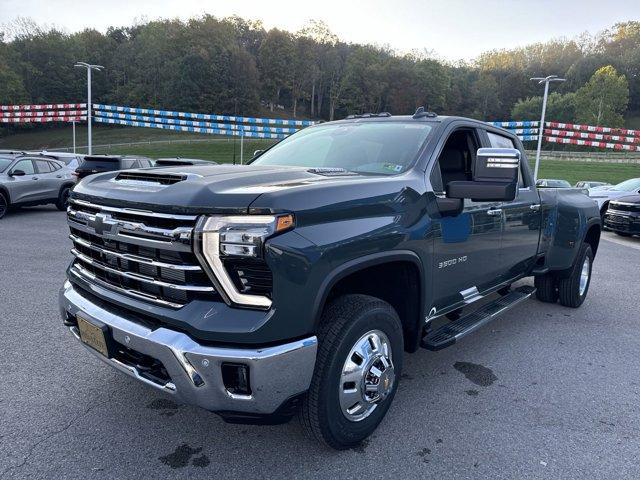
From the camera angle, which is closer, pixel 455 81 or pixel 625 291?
pixel 625 291

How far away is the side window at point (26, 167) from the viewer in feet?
39.6

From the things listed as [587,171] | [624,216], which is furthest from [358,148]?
[587,171]

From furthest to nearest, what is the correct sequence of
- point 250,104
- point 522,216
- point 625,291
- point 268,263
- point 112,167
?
point 250,104
point 112,167
point 625,291
point 522,216
point 268,263

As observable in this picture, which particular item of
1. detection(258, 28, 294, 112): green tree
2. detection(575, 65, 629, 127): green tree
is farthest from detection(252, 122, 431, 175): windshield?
detection(258, 28, 294, 112): green tree

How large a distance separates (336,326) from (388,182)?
0.90 m

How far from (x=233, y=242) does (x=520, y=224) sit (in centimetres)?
295

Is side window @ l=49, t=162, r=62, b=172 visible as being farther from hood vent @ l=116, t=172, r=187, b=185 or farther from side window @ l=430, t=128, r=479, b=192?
side window @ l=430, t=128, r=479, b=192

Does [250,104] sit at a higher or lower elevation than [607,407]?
higher

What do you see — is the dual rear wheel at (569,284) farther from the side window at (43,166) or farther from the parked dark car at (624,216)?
the side window at (43,166)

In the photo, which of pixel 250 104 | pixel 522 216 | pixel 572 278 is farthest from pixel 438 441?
pixel 250 104

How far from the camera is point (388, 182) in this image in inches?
110

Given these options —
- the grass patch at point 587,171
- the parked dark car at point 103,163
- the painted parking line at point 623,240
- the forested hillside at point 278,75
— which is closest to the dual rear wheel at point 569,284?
the painted parking line at point 623,240

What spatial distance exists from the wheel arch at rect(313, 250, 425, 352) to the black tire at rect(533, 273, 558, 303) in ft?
10.3

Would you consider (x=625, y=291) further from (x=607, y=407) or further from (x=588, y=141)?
(x=588, y=141)
